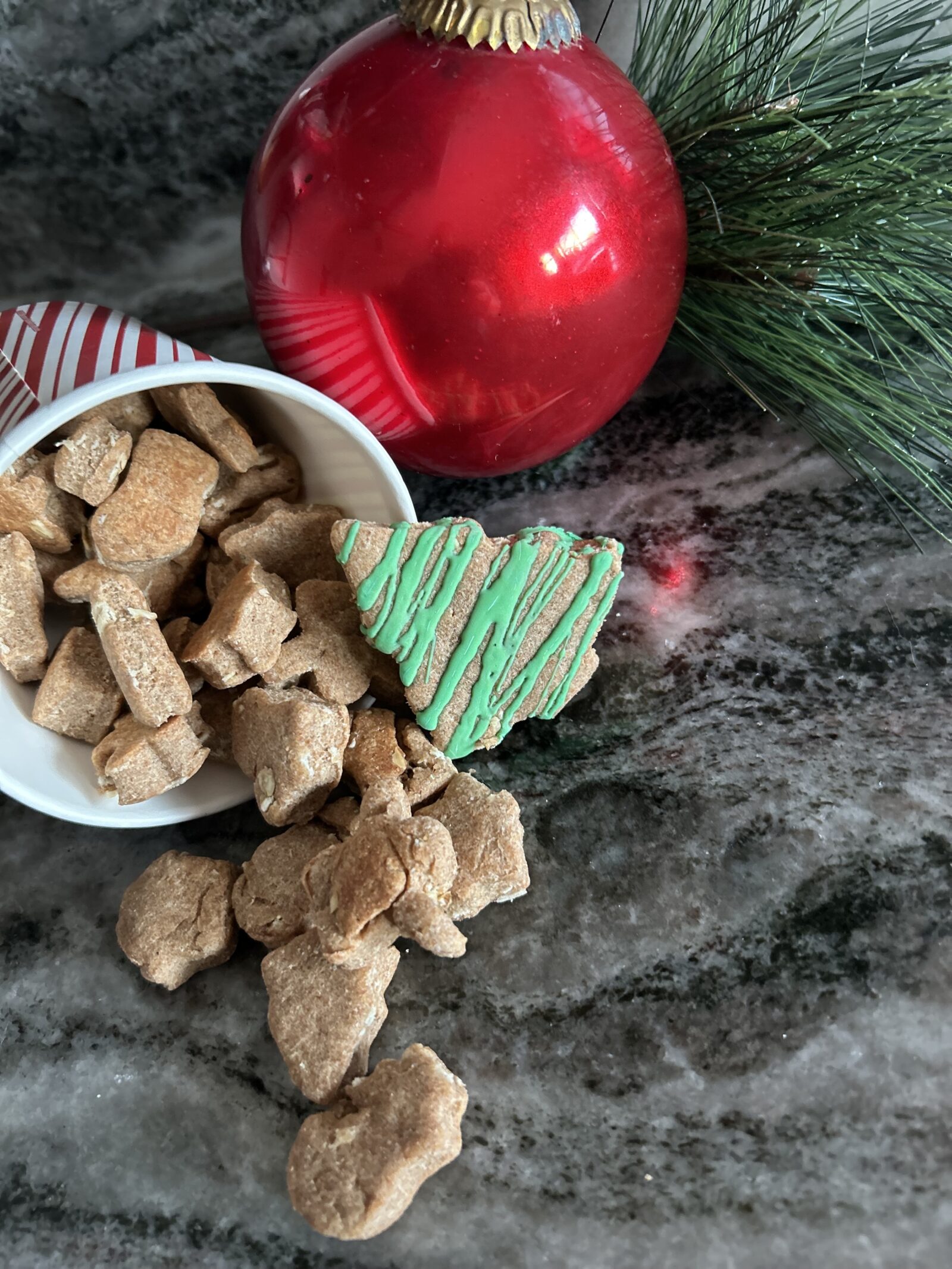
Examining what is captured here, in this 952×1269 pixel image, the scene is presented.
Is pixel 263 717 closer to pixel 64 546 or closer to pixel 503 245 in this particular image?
pixel 64 546

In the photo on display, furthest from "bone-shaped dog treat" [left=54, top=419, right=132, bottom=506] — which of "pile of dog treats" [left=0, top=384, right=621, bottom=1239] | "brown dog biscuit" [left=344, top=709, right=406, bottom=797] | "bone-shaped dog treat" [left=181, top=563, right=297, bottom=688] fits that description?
"brown dog biscuit" [left=344, top=709, right=406, bottom=797]

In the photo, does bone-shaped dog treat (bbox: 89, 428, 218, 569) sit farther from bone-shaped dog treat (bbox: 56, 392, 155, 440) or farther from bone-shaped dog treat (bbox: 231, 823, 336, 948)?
bone-shaped dog treat (bbox: 231, 823, 336, 948)

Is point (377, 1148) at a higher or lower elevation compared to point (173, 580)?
lower

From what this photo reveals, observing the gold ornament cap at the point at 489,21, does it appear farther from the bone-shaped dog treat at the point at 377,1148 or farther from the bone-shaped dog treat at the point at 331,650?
the bone-shaped dog treat at the point at 377,1148

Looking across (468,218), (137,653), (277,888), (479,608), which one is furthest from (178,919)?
(468,218)

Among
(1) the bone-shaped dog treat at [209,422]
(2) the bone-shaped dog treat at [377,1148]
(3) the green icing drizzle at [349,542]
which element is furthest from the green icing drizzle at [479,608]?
(2) the bone-shaped dog treat at [377,1148]

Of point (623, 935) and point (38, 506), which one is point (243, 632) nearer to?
point (38, 506)
